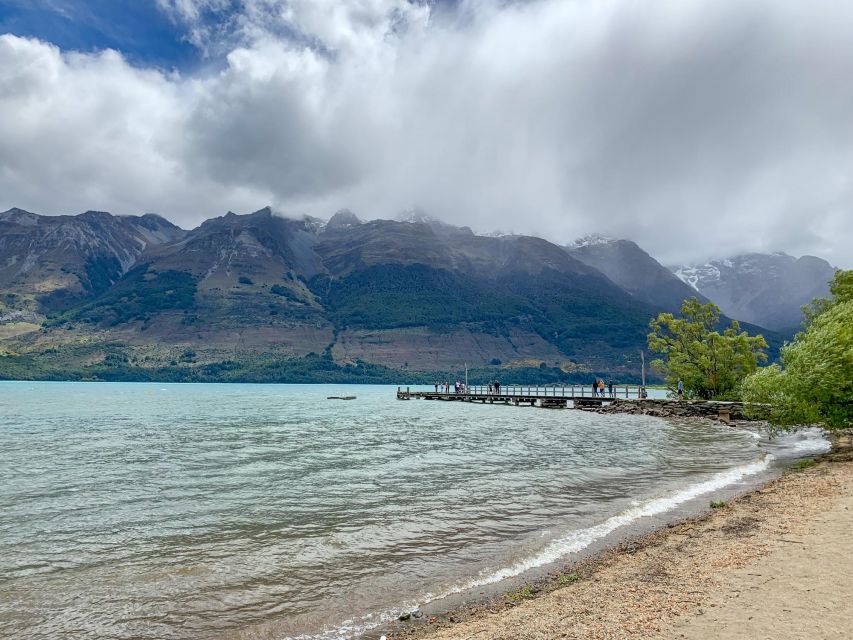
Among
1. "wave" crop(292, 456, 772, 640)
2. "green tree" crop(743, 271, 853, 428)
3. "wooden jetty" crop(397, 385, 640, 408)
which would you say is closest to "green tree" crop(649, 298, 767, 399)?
"wooden jetty" crop(397, 385, 640, 408)

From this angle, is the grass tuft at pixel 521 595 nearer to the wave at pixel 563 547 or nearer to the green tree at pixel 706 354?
the wave at pixel 563 547

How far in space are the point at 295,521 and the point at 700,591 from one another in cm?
1329

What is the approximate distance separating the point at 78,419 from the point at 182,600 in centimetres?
6696

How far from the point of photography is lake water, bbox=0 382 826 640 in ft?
37.8

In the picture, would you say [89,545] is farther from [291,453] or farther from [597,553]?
[291,453]

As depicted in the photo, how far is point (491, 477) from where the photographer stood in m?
26.9

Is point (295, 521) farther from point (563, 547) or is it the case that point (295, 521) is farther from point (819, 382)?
point (819, 382)

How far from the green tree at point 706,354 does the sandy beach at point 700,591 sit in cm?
6208

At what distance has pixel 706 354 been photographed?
238 feet

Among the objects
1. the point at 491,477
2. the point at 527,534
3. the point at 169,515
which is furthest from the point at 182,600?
the point at 491,477

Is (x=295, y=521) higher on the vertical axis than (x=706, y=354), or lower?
lower

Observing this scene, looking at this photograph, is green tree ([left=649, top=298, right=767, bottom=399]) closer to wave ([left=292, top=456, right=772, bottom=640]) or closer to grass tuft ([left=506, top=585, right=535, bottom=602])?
wave ([left=292, top=456, right=772, bottom=640])

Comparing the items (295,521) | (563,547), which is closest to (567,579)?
(563,547)

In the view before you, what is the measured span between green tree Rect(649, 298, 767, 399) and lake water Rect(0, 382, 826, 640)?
1218 inches
